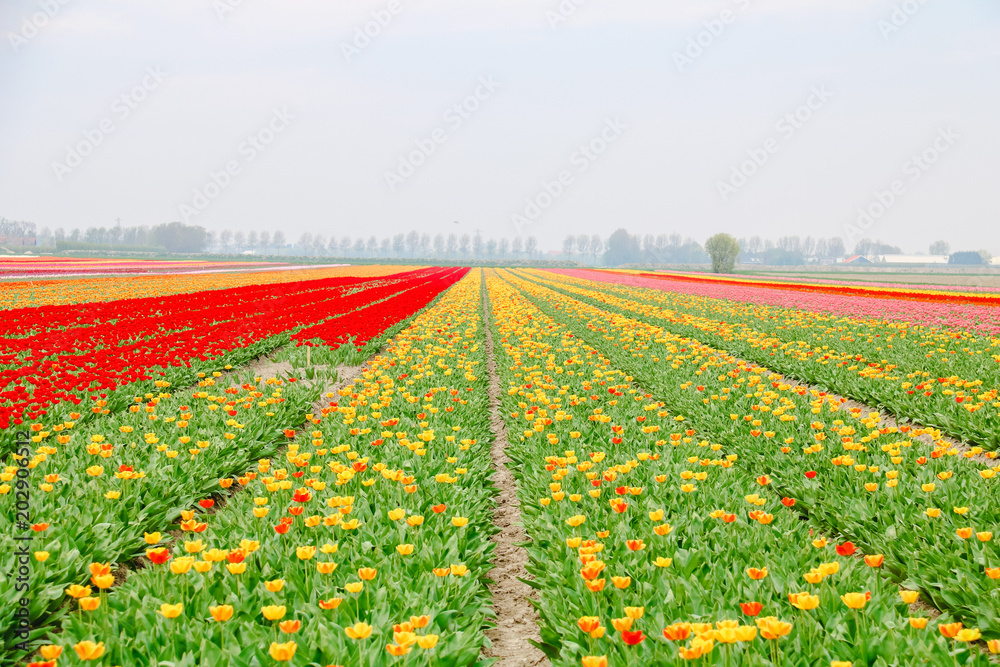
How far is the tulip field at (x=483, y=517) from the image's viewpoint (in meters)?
2.65

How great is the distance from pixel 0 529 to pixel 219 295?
21.1m

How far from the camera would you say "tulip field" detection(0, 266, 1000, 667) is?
8.70ft

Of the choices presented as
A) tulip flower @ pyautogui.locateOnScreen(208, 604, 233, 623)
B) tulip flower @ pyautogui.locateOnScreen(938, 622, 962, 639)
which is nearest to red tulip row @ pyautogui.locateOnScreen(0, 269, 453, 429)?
tulip flower @ pyautogui.locateOnScreen(208, 604, 233, 623)

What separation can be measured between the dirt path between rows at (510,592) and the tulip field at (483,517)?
36 millimetres

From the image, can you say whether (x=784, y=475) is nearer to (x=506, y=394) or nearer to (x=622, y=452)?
(x=622, y=452)

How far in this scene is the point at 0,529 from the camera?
3699 millimetres

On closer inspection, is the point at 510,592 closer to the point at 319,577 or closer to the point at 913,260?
the point at 319,577

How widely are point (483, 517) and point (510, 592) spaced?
0.65 m

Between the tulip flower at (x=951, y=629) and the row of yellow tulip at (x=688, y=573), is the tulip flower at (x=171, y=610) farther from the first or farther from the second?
the tulip flower at (x=951, y=629)

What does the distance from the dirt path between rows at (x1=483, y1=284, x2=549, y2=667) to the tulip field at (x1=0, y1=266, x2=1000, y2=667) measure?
0.04m

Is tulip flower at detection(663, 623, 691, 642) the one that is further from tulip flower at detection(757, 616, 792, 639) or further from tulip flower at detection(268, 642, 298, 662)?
tulip flower at detection(268, 642, 298, 662)


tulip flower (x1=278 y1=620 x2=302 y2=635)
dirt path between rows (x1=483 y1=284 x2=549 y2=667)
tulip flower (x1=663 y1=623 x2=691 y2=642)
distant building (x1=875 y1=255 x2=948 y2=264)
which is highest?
distant building (x1=875 y1=255 x2=948 y2=264)

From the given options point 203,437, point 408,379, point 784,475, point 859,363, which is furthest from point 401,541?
point 859,363

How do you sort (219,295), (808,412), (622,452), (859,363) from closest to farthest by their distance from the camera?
(622,452), (808,412), (859,363), (219,295)
